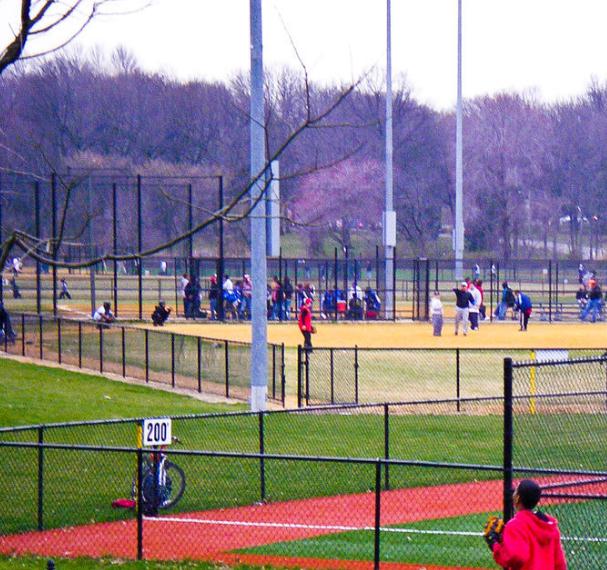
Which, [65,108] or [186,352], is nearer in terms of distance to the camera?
[186,352]

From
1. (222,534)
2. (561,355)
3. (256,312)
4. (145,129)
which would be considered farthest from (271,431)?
(145,129)

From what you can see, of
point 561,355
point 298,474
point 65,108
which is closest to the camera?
point 298,474

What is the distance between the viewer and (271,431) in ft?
64.2

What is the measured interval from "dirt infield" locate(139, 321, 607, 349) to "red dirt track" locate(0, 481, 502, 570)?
19826 mm

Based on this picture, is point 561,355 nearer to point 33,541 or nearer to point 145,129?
point 33,541

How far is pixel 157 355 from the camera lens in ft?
94.6

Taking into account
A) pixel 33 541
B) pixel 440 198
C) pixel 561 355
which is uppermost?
pixel 440 198

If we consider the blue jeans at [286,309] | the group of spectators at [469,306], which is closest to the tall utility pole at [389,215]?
the blue jeans at [286,309]

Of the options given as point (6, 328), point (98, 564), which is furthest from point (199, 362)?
point (98, 564)

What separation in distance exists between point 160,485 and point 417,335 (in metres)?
27.9

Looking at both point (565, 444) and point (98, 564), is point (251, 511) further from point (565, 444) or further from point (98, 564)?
point (565, 444)

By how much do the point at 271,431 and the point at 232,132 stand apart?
63.7 metres

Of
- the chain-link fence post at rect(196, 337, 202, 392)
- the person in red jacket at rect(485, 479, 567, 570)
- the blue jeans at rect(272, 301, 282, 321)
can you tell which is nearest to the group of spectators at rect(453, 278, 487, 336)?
the blue jeans at rect(272, 301, 282, 321)

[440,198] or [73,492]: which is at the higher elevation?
[440,198]
